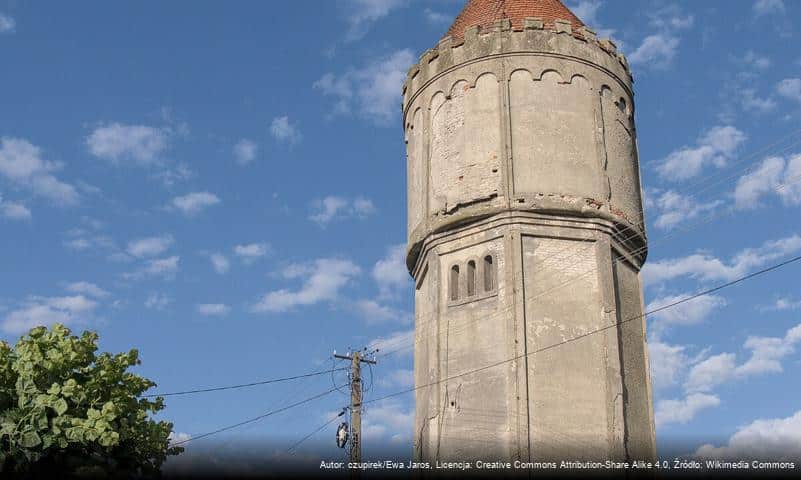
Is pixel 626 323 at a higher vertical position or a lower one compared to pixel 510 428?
higher

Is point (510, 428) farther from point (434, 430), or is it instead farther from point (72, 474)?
point (72, 474)

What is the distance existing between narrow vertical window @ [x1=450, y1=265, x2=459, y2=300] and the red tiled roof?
6238mm

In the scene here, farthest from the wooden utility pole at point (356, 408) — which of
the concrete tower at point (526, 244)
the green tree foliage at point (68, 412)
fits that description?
the green tree foliage at point (68, 412)

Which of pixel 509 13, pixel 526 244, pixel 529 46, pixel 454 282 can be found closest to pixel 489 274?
pixel 454 282

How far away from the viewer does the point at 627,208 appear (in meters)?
23.6

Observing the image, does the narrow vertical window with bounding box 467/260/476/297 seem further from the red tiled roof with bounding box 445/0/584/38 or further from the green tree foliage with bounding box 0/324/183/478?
the green tree foliage with bounding box 0/324/183/478

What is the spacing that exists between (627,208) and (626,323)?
2800mm

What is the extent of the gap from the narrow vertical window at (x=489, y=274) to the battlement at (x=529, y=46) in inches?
207

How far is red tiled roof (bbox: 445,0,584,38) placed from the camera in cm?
2555

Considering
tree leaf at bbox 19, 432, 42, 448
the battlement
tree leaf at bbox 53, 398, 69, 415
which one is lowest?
tree leaf at bbox 19, 432, 42, 448

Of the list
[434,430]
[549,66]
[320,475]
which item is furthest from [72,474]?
[549,66]

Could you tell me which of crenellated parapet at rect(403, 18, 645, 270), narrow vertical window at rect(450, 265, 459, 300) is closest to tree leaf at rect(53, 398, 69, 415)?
narrow vertical window at rect(450, 265, 459, 300)

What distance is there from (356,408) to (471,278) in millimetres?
4197

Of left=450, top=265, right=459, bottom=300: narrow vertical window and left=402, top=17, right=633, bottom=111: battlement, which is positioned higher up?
left=402, top=17, right=633, bottom=111: battlement
